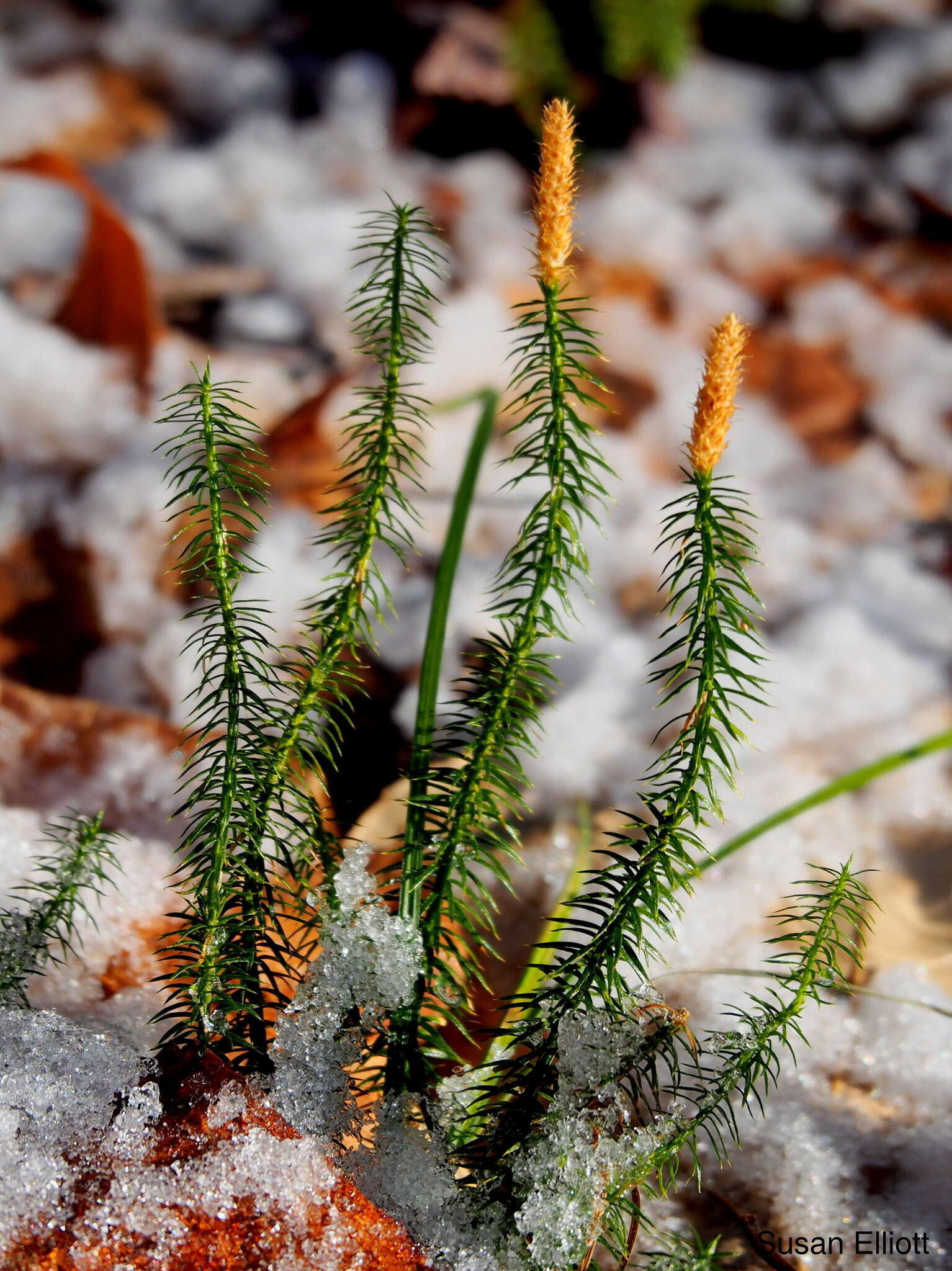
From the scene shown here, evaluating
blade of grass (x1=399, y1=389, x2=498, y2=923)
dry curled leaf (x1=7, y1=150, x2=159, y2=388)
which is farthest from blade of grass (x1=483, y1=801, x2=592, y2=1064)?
dry curled leaf (x1=7, y1=150, x2=159, y2=388)

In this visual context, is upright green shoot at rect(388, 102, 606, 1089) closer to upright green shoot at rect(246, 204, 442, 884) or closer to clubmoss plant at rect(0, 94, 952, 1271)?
clubmoss plant at rect(0, 94, 952, 1271)

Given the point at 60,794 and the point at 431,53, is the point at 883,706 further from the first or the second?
the point at 431,53

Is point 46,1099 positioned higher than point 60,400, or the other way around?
point 60,400

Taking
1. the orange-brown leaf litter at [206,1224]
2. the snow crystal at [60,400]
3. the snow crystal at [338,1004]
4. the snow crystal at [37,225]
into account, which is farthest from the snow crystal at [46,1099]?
the snow crystal at [37,225]

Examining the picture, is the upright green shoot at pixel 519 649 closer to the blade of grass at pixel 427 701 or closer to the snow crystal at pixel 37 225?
the blade of grass at pixel 427 701

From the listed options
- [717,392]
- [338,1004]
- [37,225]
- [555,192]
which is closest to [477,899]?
[338,1004]

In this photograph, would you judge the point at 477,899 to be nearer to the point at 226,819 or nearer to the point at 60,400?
the point at 226,819
